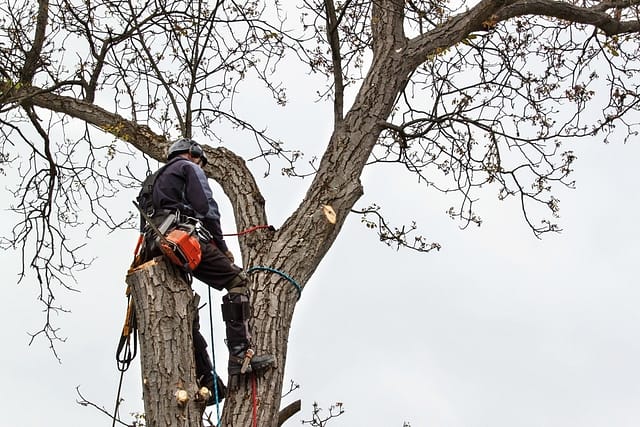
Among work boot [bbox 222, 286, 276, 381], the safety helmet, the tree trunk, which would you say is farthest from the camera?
the safety helmet

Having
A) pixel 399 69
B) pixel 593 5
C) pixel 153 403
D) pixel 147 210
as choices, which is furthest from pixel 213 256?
pixel 593 5

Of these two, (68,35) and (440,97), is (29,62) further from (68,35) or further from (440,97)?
(440,97)

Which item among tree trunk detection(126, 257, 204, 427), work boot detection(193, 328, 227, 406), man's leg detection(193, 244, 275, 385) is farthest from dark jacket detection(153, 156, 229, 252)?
work boot detection(193, 328, 227, 406)

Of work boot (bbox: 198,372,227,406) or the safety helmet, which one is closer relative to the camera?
work boot (bbox: 198,372,227,406)

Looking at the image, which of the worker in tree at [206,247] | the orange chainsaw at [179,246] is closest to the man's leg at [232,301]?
the worker in tree at [206,247]

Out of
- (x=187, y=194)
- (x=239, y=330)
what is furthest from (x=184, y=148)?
(x=239, y=330)

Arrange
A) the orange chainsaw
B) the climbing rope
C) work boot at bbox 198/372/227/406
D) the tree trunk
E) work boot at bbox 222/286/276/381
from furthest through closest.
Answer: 1. work boot at bbox 198/372/227/406
2. work boot at bbox 222/286/276/381
3. the climbing rope
4. the orange chainsaw
5. the tree trunk

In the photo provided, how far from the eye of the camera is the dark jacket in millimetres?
5051

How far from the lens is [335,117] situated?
680cm

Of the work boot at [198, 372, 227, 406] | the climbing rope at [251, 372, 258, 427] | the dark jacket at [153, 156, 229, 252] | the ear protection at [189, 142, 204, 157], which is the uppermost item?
A: the ear protection at [189, 142, 204, 157]

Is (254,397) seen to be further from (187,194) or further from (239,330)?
(187,194)

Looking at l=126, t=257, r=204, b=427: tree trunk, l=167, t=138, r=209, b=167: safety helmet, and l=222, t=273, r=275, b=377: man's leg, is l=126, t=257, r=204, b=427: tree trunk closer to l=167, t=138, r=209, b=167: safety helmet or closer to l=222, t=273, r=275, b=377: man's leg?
l=222, t=273, r=275, b=377: man's leg

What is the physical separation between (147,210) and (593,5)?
17.0 ft

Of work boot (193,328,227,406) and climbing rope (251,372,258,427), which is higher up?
work boot (193,328,227,406)
